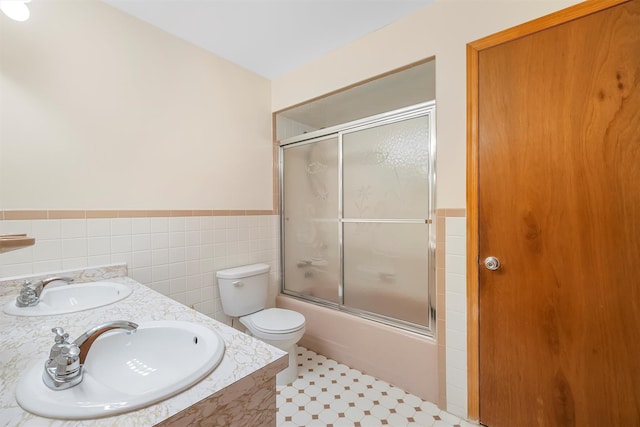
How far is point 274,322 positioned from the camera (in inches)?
71.8

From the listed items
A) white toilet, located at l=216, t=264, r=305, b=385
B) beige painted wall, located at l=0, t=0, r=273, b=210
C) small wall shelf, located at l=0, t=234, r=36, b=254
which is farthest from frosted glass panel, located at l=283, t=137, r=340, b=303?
small wall shelf, located at l=0, t=234, r=36, b=254

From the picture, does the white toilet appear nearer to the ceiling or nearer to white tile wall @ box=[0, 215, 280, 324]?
white tile wall @ box=[0, 215, 280, 324]

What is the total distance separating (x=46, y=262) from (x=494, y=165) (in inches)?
90.3

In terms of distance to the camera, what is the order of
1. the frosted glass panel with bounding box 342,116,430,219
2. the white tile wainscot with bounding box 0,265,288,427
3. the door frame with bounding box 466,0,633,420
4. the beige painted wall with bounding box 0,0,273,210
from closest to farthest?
the white tile wainscot with bounding box 0,265,288,427 → the beige painted wall with bounding box 0,0,273,210 → the door frame with bounding box 466,0,633,420 → the frosted glass panel with bounding box 342,116,430,219

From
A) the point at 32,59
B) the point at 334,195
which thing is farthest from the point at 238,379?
the point at 32,59

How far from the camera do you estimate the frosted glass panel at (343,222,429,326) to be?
1729mm

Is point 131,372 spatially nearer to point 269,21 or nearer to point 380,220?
point 380,220

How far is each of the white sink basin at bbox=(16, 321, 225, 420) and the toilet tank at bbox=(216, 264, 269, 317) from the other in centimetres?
107

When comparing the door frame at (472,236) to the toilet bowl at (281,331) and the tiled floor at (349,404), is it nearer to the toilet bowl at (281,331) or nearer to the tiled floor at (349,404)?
the tiled floor at (349,404)

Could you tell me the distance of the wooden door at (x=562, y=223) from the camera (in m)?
1.09

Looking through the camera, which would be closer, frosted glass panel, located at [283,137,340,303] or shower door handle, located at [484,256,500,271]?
shower door handle, located at [484,256,500,271]

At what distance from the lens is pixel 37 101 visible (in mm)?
1328

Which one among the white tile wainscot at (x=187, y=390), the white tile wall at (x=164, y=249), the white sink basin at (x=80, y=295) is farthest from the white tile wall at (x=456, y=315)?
the white sink basin at (x=80, y=295)

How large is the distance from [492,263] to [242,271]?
5.29 feet
